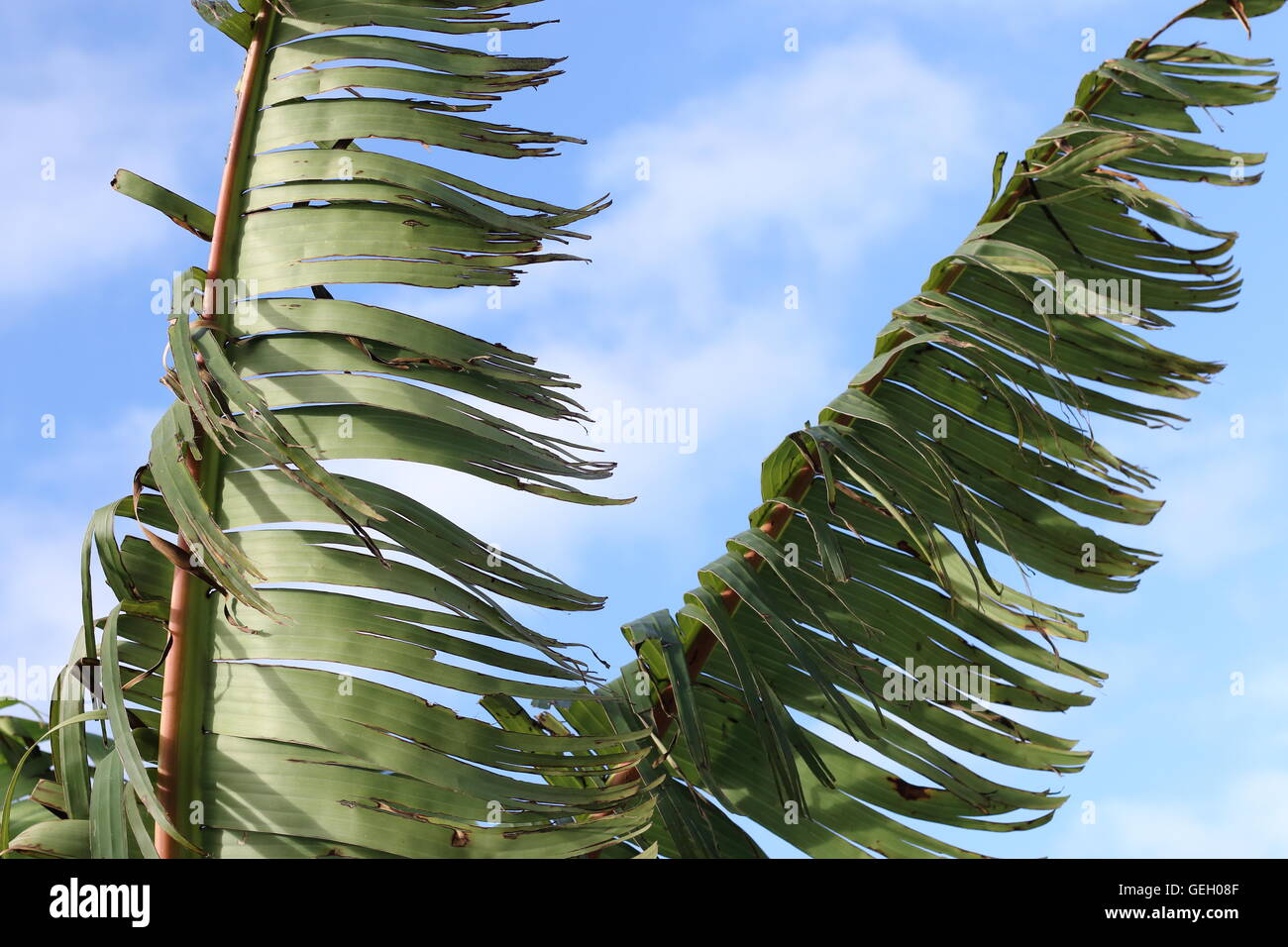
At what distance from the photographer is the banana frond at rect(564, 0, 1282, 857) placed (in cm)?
207

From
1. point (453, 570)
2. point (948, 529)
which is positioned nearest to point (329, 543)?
point (453, 570)

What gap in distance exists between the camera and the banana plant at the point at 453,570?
161 centimetres

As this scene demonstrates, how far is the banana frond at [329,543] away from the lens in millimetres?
1596

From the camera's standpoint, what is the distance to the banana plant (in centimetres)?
161

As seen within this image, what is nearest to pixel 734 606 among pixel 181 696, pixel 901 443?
pixel 901 443

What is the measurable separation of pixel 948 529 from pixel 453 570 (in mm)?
1337

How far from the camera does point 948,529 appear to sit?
2516 mm

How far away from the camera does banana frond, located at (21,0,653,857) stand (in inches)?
62.8

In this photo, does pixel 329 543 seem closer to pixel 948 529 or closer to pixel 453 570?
pixel 453 570

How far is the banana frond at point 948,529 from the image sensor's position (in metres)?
2.07
